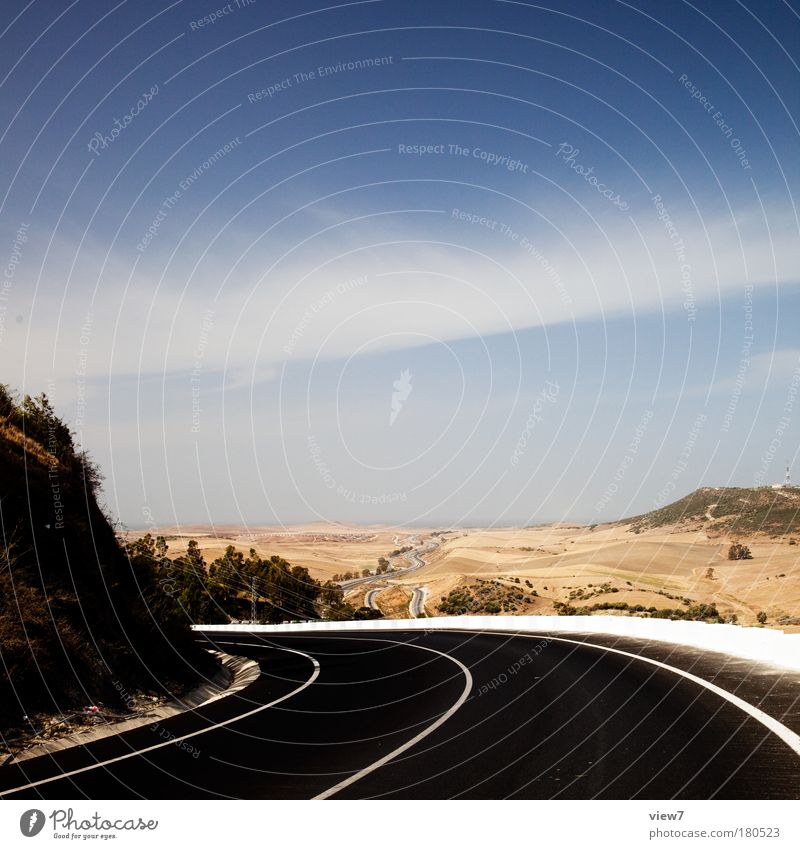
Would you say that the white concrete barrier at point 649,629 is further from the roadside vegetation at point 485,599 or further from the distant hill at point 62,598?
the roadside vegetation at point 485,599

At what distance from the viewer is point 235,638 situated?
Answer: 37688mm

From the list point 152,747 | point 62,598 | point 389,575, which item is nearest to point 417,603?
point 389,575

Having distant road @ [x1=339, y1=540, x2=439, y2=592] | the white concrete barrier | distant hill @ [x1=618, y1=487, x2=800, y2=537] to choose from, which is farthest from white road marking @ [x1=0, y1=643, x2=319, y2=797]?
distant hill @ [x1=618, y1=487, x2=800, y2=537]

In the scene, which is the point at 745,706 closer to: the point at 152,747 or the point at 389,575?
the point at 152,747

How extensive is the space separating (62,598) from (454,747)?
8.10 meters

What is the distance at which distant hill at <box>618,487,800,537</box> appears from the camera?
10412cm

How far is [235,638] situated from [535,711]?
28593 millimetres

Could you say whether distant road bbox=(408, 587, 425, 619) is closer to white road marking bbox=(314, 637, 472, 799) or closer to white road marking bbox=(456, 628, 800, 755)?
white road marking bbox=(456, 628, 800, 755)

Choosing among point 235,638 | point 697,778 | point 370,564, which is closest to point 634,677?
point 697,778

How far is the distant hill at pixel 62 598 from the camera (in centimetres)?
1156
